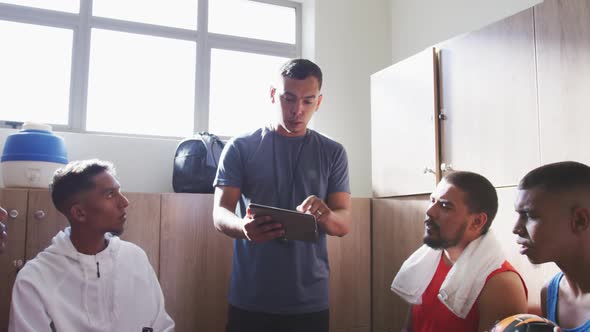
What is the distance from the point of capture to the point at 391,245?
2961 mm

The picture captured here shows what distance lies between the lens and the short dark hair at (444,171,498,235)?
1944mm

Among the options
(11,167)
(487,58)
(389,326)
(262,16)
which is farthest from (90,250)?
(262,16)

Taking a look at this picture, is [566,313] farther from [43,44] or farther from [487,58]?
[43,44]

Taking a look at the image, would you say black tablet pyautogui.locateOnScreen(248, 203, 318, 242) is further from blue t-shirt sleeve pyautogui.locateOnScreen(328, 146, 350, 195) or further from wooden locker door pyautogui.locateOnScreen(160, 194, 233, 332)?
wooden locker door pyautogui.locateOnScreen(160, 194, 233, 332)

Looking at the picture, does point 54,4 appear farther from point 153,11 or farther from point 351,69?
point 351,69

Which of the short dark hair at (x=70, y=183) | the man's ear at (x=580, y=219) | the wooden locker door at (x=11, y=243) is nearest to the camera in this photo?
the man's ear at (x=580, y=219)

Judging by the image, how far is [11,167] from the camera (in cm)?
258

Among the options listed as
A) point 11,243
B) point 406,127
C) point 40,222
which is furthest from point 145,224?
point 406,127

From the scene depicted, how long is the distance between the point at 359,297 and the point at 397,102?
1.20 m

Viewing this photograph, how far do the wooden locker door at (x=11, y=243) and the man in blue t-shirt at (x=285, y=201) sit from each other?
43.6 inches

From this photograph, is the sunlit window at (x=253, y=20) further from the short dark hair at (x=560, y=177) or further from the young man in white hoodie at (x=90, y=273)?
the short dark hair at (x=560, y=177)

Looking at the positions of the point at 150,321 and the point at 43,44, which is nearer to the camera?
the point at 150,321

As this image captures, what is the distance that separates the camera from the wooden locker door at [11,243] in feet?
7.70

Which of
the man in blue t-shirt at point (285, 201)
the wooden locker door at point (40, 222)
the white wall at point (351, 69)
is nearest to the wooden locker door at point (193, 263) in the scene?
the wooden locker door at point (40, 222)
